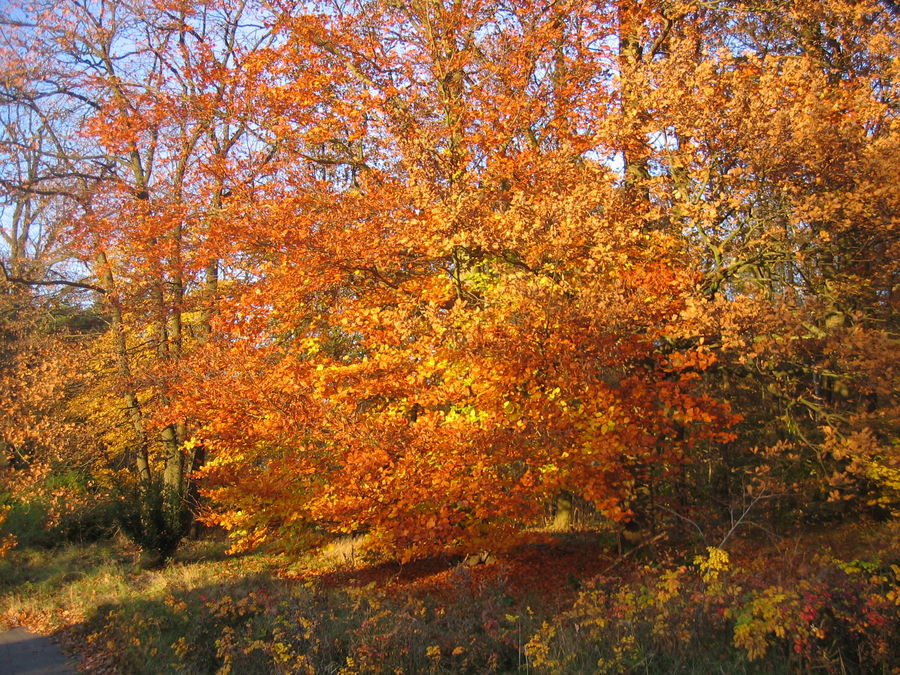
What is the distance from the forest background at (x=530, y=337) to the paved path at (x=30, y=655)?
1.74ft

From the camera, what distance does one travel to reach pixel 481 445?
9008mm

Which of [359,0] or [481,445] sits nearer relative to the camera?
[481,445]

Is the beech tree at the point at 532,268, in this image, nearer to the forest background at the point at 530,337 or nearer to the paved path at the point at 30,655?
the forest background at the point at 530,337

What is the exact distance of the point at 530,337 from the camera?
8.87 m

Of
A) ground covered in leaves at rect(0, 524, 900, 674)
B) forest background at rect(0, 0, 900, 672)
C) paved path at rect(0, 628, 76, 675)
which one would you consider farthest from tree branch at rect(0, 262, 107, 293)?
paved path at rect(0, 628, 76, 675)

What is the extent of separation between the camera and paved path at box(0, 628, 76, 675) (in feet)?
24.5

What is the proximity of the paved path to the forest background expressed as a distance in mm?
531

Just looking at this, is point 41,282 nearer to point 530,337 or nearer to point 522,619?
point 530,337

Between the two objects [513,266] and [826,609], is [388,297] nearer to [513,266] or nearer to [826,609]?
[513,266]

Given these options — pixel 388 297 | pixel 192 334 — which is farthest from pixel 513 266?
pixel 192 334

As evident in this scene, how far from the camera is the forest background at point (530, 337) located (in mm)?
7520

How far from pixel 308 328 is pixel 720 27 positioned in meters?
10.7

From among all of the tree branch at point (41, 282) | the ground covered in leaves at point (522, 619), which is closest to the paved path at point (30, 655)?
the ground covered in leaves at point (522, 619)

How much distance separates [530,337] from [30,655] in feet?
23.1
